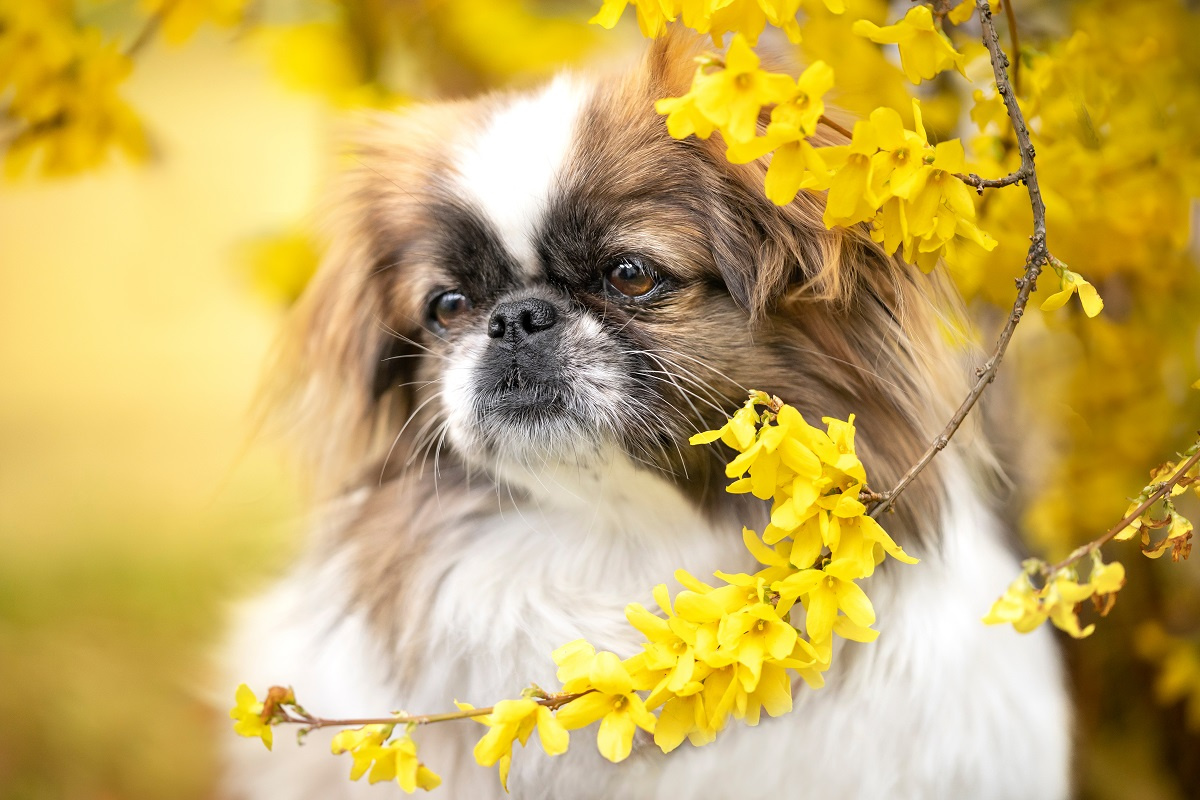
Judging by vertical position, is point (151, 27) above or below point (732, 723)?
above

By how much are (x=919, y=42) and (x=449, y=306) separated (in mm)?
725

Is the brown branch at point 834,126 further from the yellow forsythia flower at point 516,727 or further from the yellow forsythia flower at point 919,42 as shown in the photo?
the yellow forsythia flower at point 516,727

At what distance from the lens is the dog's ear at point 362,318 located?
5.11 ft

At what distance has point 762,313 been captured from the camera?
1.35m

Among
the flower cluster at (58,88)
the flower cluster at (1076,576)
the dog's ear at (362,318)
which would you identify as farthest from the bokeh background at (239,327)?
the flower cluster at (1076,576)

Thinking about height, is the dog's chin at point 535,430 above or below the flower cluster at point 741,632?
above

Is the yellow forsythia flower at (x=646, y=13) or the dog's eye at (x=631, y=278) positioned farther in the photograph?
the dog's eye at (x=631, y=278)

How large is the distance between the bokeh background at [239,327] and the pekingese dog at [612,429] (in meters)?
0.25

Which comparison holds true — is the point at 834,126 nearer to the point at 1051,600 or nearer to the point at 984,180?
the point at 984,180

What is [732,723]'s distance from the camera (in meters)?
1.44

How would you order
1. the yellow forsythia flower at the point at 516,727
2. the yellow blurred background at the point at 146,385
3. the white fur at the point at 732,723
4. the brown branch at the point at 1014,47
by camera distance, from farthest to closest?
the yellow blurred background at the point at 146,385, the white fur at the point at 732,723, the brown branch at the point at 1014,47, the yellow forsythia flower at the point at 516,727

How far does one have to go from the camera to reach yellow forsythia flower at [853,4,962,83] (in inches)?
41.6

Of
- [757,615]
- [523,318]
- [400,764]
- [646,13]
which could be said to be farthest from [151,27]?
[757,615]

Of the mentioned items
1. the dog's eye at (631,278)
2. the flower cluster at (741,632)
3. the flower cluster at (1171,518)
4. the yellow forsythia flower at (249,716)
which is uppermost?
the dog's eye at (631,278)
